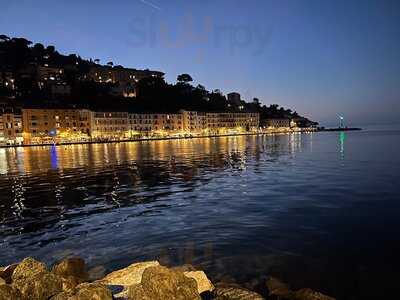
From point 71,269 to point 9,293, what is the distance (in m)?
2.61

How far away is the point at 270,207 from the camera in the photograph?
71.8 ft

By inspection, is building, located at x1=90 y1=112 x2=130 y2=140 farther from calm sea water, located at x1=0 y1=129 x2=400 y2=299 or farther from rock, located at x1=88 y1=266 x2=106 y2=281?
rock, located at x1=88 y1=266 x2=106 y2=281

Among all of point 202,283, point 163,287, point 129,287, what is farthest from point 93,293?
point 202,283

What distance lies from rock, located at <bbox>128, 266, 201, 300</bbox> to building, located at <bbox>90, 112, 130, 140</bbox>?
547 ft

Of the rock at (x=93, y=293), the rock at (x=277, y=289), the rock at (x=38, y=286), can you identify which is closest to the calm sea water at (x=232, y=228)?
the rock at (x=277, y=289)

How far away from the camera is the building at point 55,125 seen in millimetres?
150750

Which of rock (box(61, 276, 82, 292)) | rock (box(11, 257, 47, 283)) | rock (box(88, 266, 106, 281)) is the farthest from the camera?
rock (box(88, 266, 106, 281))

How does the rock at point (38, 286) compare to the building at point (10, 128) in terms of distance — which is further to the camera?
the building at point (10, 128)

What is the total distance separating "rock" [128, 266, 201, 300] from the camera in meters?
8.50

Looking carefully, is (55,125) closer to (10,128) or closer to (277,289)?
(10,128)

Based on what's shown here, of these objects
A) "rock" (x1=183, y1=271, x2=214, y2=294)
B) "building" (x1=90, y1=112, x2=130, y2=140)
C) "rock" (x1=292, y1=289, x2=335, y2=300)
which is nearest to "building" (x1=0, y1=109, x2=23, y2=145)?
"building" (x1=90, y1=112, x2=130, y2=140)

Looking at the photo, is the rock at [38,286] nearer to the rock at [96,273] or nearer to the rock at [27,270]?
the rock at [27,270]

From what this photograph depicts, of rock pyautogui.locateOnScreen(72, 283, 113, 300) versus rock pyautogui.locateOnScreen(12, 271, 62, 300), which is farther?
rock pyautogui.locateOnScreen(12, 271, 62, 300)

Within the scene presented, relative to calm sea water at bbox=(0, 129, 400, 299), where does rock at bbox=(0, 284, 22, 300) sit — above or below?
above
